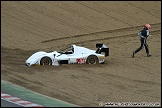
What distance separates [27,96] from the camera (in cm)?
1457

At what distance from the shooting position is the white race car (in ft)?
62.1

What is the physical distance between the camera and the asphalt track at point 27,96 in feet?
44.9

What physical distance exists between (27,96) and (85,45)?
33.2 feet

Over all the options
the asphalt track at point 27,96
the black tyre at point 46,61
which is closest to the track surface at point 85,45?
the black tyre at point 46,61

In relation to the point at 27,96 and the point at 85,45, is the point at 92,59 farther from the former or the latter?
the point at 27,96

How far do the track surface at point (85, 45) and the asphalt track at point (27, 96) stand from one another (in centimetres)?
40

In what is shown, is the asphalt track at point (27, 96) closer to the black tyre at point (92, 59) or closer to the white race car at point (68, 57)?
the white race car at point (68, 57)

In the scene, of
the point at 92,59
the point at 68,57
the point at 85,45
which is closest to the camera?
the point at 68,57

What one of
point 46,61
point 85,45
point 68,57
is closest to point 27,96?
point 46,61

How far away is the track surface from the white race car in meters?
0.30

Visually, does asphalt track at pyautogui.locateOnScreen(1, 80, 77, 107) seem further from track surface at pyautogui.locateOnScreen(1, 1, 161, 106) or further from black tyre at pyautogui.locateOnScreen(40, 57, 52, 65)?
black tyre at pyautogui.locateOnScreen(40, 57, 52, 65)

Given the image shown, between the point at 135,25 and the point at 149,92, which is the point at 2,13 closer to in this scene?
the point at 135,25

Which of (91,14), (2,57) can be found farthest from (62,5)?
(2,57)

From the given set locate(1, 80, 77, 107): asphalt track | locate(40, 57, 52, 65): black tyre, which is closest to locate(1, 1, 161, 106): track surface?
locate(40, 57, 52, 65): black tyre
